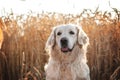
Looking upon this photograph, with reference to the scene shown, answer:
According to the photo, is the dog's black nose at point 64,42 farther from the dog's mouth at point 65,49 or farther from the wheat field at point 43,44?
the wheat field at point 43,44

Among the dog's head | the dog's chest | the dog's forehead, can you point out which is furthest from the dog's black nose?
the dog's chest

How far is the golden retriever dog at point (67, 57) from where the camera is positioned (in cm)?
544

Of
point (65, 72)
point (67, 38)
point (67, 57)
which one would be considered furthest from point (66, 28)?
point (65, 72)

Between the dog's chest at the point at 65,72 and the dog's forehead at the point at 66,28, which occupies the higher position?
the dog's forehead at the point at 66,28

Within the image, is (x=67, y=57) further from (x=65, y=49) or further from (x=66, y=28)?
(x=66, y=28)

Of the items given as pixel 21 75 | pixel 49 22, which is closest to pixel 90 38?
pixel 49 22

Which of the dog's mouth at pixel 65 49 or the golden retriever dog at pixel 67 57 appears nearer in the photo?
the dog's mouth at pixel 65 49

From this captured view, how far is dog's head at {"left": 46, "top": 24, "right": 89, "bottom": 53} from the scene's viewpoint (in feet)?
17.4

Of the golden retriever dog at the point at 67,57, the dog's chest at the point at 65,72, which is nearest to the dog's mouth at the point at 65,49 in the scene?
the golden retriever dog at the point at 67,57

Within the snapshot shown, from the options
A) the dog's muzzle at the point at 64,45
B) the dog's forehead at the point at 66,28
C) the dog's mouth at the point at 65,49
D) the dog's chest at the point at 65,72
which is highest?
the dog's forehead at the point at 66,28

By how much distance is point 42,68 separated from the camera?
6094 millimetres

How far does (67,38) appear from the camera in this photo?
5297 mm

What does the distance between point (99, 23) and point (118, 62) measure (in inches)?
32.8

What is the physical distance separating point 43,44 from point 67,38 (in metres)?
1.11
